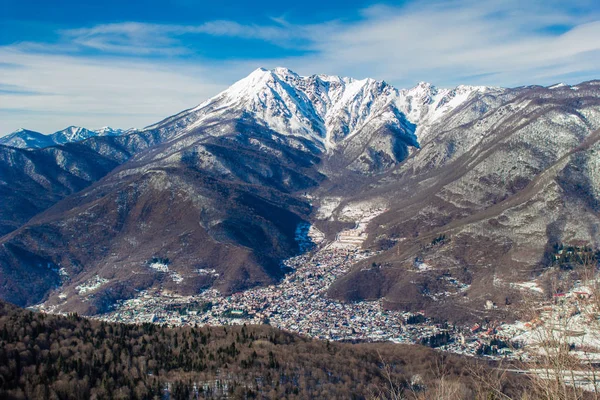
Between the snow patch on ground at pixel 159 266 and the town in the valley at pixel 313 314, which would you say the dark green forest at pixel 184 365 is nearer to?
the town in the valley at pixel 313 314

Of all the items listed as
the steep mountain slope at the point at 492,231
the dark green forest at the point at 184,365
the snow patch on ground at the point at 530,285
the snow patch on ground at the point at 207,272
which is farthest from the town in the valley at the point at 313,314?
the dark green forest at the point at 184,365

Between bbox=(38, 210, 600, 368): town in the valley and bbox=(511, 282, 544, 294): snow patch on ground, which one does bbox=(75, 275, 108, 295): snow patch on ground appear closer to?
bbox=(38, 210, 600, 368): town in the valley

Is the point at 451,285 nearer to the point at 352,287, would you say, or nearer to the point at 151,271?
the point at 352,287

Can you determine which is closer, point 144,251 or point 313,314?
point 313,314

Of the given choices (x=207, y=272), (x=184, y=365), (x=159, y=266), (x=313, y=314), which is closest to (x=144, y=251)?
(x=159, y=266)

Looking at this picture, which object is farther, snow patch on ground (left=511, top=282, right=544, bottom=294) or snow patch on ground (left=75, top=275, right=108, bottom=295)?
snow patch on ground (left=75, top=275, right=108, bottom=295)

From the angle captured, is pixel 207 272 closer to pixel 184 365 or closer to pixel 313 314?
pixel 313 314

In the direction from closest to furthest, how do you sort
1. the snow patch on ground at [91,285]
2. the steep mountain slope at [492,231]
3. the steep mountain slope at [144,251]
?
the steep mountain slope at [492,231], the snow patch on ground at [91,285], the steep mountain slope at [144,251]

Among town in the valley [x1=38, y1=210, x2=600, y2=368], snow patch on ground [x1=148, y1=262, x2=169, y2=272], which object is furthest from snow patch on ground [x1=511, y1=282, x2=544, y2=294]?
snow patch on ground [x1=148, y1=262, x2=169, y2=272]

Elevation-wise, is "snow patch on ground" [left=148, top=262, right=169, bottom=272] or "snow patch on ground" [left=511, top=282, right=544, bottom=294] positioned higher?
"snow patch on ground" [left=148, top=262, right=169, bottom=272]

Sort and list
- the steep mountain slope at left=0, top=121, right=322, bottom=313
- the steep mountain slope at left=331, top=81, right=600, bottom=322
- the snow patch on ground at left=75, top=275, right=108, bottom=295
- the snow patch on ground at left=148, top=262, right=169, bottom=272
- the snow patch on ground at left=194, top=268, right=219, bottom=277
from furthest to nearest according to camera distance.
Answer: the snow patch on ground at left=148, top=262, right=169, bottom=272 < the snow patch on ground at left=194, top=268, right=219, bottom=277 < the steep mountain slope at left=0, top=121, right=322, bottom=313 < the snow patch on ground at left=75, top=275, right=108, bottom=295 < the steep mountain slope at left=331, top=81, right=600, bottom=322

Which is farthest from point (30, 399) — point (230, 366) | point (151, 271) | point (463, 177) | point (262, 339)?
point (463, 177)
